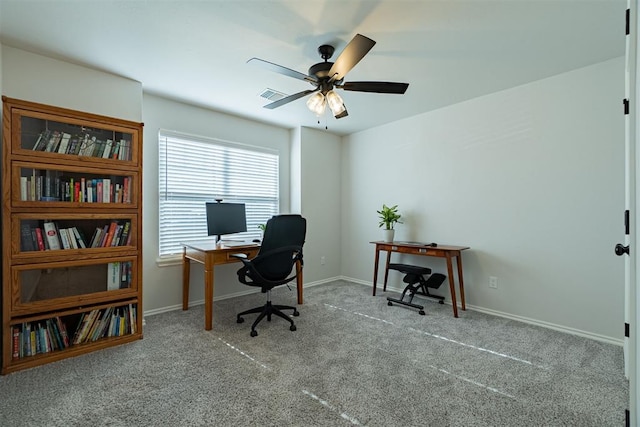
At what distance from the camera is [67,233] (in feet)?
7.66

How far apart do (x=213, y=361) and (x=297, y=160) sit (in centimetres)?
300

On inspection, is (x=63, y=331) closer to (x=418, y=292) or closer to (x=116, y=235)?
(x=116, y=235)

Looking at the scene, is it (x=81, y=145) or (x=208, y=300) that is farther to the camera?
(x=208, y=300)

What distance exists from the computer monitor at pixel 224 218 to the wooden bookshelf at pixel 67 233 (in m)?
0.79

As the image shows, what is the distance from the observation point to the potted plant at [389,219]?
155 inches

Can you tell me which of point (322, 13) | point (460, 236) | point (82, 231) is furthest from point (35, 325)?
point (460, 236)

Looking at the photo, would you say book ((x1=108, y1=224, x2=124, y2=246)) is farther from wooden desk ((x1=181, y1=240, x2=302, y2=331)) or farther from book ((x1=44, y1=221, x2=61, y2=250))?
wooden desk ((x1=181, y1=240, x2=302, y2=331))

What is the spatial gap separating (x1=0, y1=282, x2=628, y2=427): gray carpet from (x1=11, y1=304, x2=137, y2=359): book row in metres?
0.15

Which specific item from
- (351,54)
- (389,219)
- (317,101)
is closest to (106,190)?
(317,101)

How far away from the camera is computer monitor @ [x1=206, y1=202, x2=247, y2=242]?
132 inches

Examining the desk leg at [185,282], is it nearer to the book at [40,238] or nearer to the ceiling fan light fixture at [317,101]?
the book at [40,238]

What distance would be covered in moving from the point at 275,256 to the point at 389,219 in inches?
71.8

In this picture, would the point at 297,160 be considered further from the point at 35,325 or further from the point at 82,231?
the point at 35,325

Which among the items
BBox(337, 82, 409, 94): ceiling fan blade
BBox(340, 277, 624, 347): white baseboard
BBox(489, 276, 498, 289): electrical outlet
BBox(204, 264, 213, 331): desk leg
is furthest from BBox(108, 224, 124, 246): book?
Answer: BBox(489, 276, 498, 289): electrical outlet
